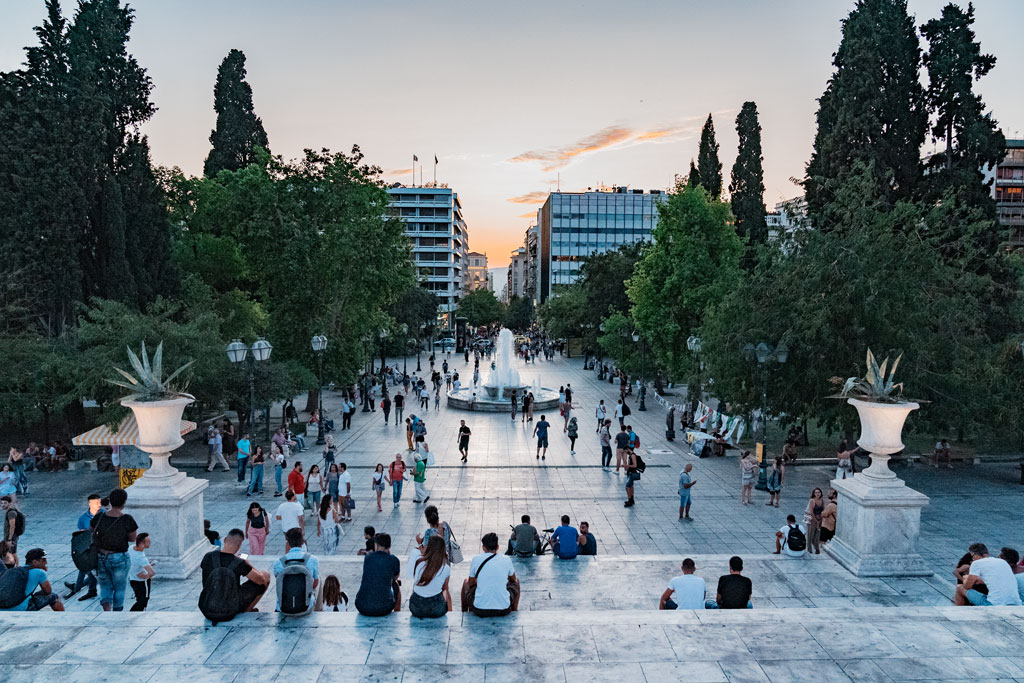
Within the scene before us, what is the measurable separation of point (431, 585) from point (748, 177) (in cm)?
4100

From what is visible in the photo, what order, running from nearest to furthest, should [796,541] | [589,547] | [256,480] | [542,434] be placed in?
1. [796,541]
2. [589,547]
3. [256,480]
4. [542,434]

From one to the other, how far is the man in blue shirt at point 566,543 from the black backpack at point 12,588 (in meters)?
7.13

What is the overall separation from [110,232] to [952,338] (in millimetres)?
27866

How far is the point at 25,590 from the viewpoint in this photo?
7625mm

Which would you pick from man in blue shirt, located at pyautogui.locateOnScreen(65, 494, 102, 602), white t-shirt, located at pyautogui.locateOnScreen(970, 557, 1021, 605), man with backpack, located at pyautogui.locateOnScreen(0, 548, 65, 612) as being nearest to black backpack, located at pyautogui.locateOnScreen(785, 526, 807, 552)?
white t-shirt, located at pyautogui.locateOnScreen(970, 557, 1021, 605)

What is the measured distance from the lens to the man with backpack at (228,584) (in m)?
6.71

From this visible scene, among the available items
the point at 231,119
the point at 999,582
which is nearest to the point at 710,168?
the point at 231,119

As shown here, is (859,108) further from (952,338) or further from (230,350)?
(230,350)

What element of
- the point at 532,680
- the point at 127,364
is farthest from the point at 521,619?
the point at 127,364

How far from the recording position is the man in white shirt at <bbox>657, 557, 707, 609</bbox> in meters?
7.85

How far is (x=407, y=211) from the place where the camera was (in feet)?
371

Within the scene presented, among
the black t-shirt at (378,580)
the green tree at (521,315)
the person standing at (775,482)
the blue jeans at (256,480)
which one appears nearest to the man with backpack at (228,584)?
the black t-shirt at (378,580)

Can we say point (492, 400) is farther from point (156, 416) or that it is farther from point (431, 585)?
point (431, 585)

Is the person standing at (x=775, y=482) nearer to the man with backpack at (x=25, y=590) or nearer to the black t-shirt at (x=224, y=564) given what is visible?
the black t-shirt at (x=224, y=564)
